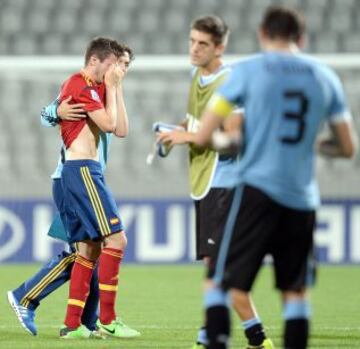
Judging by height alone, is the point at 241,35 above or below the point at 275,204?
above

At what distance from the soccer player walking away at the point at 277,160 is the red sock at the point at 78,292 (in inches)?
92.5

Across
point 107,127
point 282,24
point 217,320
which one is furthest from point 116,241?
point 282,24

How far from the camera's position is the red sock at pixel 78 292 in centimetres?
763

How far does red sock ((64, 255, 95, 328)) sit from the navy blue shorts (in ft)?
0.62

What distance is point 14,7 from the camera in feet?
56.5

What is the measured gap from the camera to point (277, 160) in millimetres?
5289

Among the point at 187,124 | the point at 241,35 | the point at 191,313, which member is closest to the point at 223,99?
the point at 187,124

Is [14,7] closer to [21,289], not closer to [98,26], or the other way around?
[98,26]

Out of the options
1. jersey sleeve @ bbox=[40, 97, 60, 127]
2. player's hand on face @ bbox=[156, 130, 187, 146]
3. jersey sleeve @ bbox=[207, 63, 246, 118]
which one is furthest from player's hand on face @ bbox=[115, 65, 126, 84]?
jersey sleeve @ bbox=[207, 63, 246, 118]

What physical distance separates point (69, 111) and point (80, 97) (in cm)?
11

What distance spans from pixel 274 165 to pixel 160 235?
29.8 ft

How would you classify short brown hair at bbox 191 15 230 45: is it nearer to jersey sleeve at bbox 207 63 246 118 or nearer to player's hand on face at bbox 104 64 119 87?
player's hand on face at bbox 104 64 119 87

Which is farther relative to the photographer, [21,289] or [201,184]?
[21,289]

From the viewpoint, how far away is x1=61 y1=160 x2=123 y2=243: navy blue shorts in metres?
7.65
